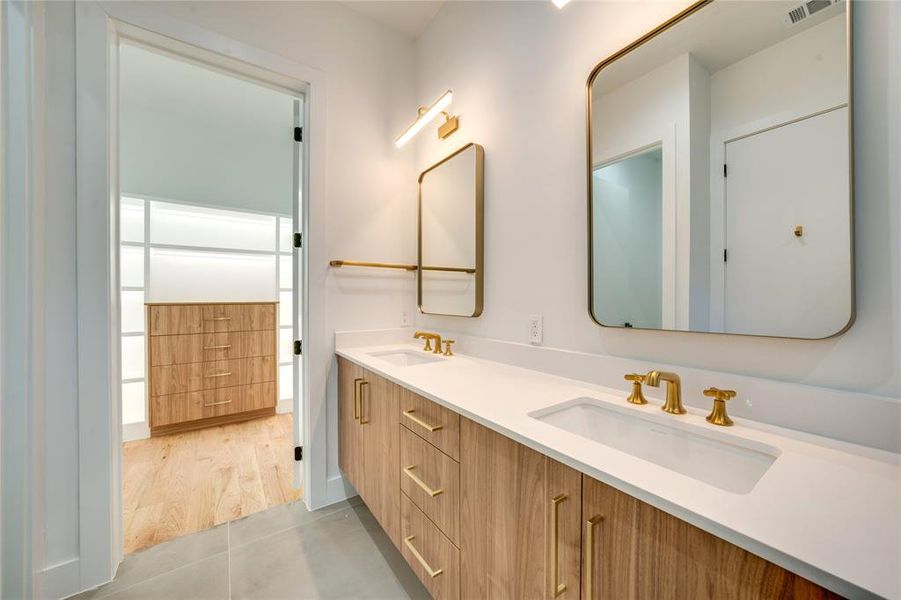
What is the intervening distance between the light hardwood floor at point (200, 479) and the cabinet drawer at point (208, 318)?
0.88 metres

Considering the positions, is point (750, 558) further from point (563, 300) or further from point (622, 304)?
point (563, 300)

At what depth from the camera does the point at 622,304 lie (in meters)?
1.12

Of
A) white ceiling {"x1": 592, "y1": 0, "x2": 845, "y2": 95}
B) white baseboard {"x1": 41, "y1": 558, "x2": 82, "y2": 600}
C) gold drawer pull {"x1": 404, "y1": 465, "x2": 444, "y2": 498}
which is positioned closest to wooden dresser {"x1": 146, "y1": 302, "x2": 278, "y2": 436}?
white baseboard {"x1": 41, "y1": 558, "x2": 82, "y2": 600}

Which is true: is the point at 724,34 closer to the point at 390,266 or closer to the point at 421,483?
the point at 421,483

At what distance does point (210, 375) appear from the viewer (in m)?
3.00

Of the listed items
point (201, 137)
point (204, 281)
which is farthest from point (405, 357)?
point (201, 137)

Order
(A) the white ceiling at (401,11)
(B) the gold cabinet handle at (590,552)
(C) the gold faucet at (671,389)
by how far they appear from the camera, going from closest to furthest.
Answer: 1. (B) the gold cabinet handle at (590,552)
2. (C) the gold faucet at (671,389)
3. (A) the white ceiling at (401,11)

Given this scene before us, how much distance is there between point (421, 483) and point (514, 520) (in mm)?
420

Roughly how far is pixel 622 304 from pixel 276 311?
3128mm

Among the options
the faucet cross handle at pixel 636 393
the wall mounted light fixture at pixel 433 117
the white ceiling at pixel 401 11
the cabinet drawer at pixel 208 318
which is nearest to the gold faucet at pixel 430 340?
the faucet cross handle at pixel 636 393

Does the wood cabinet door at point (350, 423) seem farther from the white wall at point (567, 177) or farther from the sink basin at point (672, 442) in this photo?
the sink basin at point (672, 442)

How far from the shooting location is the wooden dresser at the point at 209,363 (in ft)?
9.15

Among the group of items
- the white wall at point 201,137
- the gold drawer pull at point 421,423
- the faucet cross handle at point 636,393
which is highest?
the white wall at point 201,137

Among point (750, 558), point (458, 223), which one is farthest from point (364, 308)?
point (750, 558)
